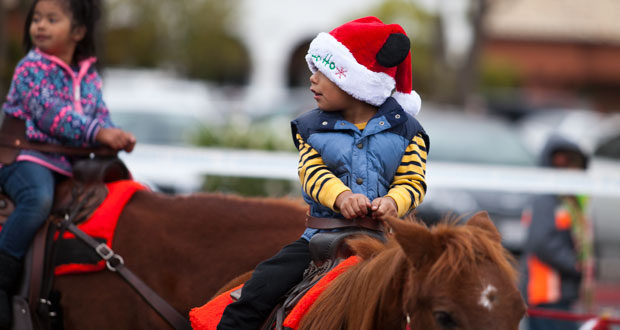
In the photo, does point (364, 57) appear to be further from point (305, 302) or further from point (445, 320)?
point (445, 320)

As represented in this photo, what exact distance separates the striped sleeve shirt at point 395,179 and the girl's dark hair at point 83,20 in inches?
63.5

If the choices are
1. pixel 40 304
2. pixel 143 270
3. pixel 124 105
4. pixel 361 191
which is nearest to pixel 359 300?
pixel 361 191

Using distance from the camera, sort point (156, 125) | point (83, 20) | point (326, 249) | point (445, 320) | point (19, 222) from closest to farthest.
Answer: point (445, 320) < point (326, 249) < point (19, 222) < point (83, 20) < point (156, 125)

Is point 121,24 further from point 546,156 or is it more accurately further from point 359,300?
point 359,300

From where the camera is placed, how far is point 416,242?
2156 millimetres

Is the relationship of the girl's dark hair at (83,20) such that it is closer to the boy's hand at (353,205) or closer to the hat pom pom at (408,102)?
the hat pom pom at (408,102)

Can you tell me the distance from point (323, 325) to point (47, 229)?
1645 millimetres

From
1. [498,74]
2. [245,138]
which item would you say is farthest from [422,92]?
[245,138]

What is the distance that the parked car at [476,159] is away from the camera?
8523mm

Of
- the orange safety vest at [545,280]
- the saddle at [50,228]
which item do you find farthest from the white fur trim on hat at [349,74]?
the orange safety vest at [545,280]

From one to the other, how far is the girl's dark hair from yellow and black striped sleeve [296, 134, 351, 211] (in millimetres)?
1620

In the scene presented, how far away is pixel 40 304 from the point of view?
11.2 feet

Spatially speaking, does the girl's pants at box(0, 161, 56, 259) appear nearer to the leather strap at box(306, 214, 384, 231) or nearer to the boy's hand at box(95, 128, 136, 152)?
the boy's hand at box(95, 128, 136, 152)

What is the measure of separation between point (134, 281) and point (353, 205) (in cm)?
137
